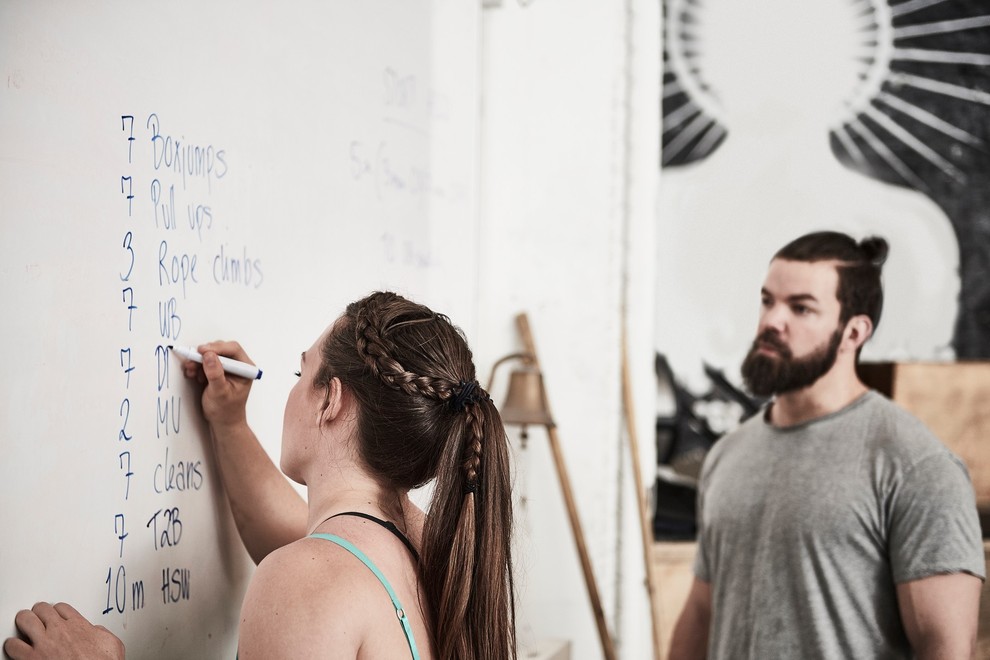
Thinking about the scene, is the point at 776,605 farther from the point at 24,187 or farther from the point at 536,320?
the point at 24,187

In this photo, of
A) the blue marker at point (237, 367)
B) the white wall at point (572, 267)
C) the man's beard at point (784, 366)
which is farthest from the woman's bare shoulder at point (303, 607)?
the white wall at point (572, 267)

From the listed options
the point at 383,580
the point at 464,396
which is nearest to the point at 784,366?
the point at 464,396

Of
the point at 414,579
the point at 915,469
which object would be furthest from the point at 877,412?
the point at 414,579

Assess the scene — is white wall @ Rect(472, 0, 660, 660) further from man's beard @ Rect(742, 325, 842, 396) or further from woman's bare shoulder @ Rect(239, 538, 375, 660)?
woman's bare shoulder @ Rect(239, 538, 375, 660)

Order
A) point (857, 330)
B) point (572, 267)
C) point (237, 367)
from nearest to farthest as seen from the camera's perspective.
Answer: point (237, 367) → point (857, 330) → point (572, 267)

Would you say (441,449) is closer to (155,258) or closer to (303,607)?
(303,607)

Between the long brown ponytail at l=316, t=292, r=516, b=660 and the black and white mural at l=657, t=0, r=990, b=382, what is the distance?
58.5 inches

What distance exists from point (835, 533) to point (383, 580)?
1.03 metres

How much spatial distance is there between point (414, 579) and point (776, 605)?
38.5 inches

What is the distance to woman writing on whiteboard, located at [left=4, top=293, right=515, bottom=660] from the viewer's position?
97 centimetres

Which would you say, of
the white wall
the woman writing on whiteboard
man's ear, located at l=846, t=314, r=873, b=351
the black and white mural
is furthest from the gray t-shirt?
the woman writing on whiteboard

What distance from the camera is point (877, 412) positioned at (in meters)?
1.78

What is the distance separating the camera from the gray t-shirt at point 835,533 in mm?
1594

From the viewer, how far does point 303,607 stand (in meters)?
0.89
